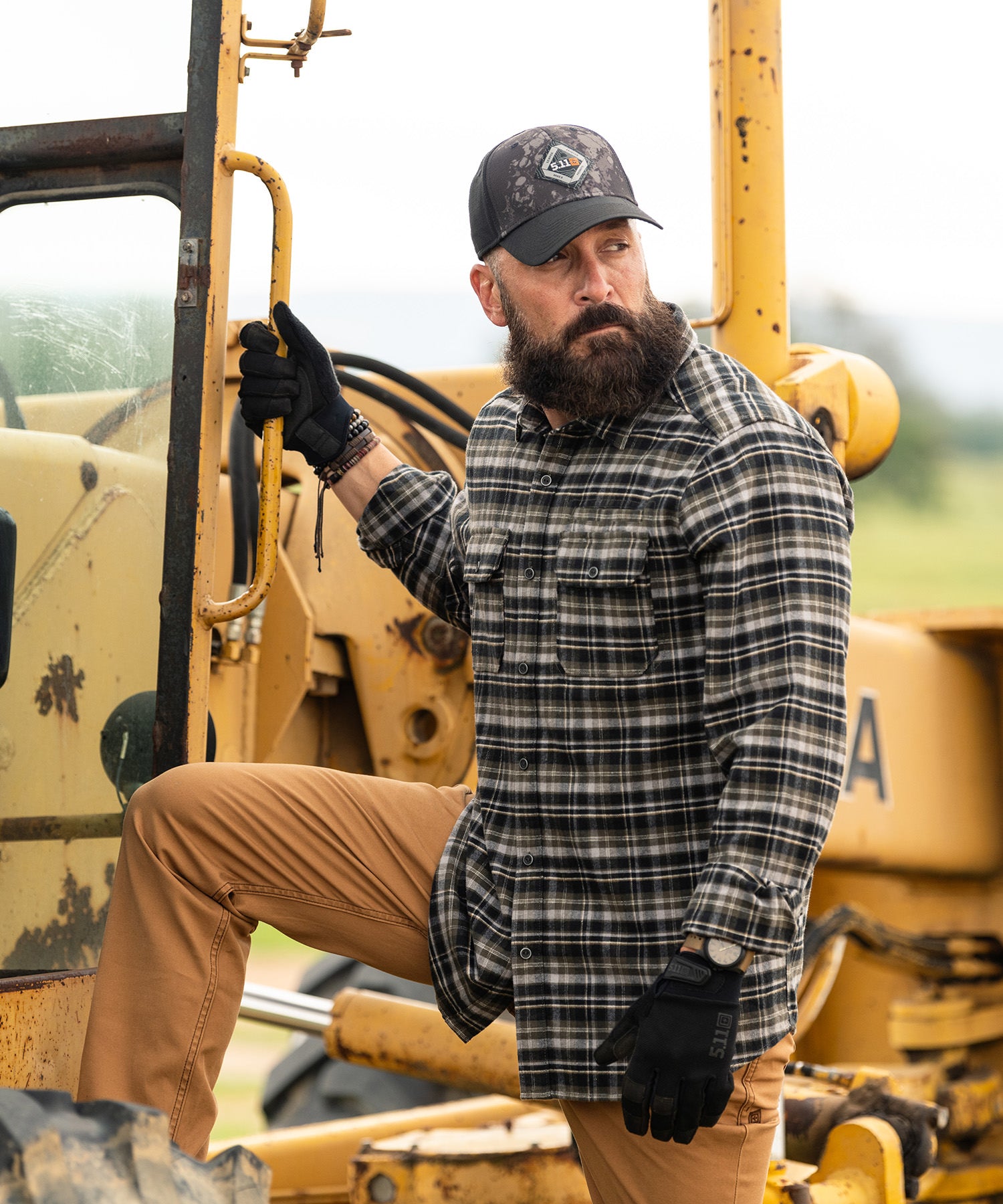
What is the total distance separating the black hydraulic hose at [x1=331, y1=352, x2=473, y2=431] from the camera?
3.27m

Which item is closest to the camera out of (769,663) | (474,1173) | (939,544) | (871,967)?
(769,663)

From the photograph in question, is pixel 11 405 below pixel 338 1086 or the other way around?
the other way around

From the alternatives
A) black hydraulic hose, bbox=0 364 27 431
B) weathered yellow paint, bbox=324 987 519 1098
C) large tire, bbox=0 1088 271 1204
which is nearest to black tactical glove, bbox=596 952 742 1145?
large tire, bbox=0 1088 271 1204

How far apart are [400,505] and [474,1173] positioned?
1.34 meters

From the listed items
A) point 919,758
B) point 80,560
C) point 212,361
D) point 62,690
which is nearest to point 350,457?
point 212,361

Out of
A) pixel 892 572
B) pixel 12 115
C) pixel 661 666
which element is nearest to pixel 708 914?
pixel 661 666

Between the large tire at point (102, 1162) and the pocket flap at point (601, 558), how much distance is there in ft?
2.95

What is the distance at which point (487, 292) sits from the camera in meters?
2.38

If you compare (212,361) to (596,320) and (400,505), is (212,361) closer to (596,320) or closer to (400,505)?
(400,505)

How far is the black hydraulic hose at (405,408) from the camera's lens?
10.9ft

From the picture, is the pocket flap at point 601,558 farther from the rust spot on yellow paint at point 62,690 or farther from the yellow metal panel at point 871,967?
the yellow metal panel at point 871,967

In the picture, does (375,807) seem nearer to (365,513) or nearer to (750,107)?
(365,513)

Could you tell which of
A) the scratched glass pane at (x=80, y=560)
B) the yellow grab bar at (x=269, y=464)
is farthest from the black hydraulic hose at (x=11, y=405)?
the yellow grab bar at (x=269, y=464)

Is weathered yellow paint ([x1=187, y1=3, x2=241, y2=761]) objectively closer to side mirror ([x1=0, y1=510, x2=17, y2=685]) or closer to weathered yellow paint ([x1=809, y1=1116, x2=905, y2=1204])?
side mirror ([x1=0, y1=510, x2=17, y2=685])
